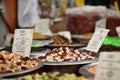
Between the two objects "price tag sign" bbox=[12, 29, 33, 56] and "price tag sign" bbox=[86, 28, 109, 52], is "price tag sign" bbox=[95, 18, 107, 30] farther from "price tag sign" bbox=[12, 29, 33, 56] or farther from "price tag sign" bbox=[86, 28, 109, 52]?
"price tag sign" bbox=[12, 29, 33, 56]

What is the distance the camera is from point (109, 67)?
88.0 inches

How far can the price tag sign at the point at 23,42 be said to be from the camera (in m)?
3.31

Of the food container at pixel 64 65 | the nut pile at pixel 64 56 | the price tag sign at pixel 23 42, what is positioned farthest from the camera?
the price tag sign at pixel 23 42

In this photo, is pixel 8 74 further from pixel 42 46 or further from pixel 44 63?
pixel 42 46

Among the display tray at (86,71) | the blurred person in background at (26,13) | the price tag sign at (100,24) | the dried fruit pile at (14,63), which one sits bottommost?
the display tray at (86,71)

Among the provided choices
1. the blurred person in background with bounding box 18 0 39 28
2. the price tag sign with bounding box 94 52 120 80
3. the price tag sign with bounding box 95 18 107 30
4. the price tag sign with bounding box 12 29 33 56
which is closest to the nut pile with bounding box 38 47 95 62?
the price tag sign with bounding box 12 29 33 56

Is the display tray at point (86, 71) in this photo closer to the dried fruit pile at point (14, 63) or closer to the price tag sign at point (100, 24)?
the dried fruit pile at point (14, 63)

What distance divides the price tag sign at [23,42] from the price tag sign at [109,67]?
1.16m

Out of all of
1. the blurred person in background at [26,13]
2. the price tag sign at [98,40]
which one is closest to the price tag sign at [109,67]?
the price tag sign at [98,40]

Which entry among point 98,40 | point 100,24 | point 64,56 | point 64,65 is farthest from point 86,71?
point 100,24

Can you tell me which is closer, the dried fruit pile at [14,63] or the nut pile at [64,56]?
the dried fruit pile at [14,63]

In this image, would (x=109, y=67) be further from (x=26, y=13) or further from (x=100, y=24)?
(x=26, y=13)

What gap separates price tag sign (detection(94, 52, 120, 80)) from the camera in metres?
2.21

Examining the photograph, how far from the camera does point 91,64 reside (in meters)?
2.99
